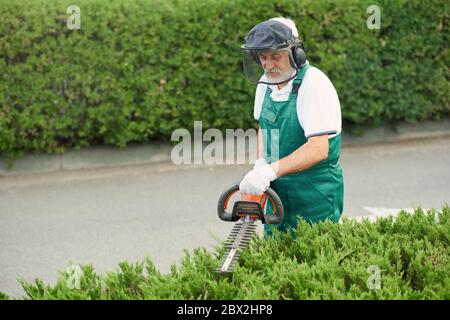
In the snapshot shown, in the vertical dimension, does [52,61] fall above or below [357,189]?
above

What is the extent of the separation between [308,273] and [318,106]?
117cm

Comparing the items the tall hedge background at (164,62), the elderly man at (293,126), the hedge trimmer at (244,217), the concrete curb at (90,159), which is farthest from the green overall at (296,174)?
the concrete curb at (90,159)

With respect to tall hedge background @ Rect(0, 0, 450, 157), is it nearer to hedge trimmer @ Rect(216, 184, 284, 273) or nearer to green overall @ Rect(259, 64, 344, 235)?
green overall @ Rect(259, 64, 344, 235)

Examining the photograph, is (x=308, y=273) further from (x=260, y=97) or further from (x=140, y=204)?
(x=140, y=204)

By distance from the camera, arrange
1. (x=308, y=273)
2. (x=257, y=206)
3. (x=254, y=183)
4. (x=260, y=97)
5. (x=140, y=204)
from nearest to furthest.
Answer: (x=308, y=273), (x=257, y=206), (x=254, y=183), (x=260, y=97), (x=140, y=204)

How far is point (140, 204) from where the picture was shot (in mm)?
9523

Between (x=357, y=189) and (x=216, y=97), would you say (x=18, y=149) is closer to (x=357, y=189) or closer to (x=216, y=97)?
(x=216, y=97)

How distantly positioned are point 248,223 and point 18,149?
21.6ft

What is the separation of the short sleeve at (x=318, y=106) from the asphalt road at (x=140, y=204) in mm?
2732

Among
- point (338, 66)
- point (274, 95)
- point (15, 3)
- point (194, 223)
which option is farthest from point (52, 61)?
point (274, 95)

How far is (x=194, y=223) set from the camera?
8891 millimetres

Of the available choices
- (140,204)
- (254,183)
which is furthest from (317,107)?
(140,204)

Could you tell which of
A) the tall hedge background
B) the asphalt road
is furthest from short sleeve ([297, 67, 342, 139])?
the tall hedge background
